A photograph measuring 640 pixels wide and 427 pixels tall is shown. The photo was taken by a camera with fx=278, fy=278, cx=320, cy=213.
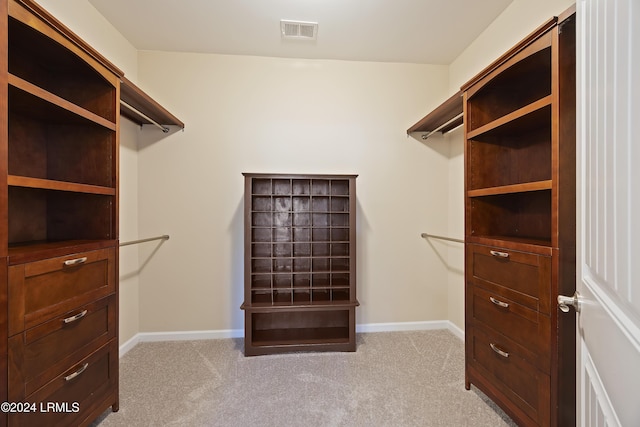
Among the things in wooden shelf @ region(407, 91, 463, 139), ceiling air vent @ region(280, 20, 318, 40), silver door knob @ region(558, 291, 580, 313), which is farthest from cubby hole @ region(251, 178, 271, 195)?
silver door knob @ region(558, 291, 580, 313)

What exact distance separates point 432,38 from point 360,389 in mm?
2808

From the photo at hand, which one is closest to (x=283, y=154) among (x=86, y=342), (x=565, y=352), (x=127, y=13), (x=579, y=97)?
(x=127, y=13)

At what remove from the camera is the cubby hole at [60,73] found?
133 cm

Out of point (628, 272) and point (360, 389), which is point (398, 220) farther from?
point (628, 272)

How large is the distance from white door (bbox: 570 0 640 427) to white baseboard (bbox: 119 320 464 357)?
1972mm

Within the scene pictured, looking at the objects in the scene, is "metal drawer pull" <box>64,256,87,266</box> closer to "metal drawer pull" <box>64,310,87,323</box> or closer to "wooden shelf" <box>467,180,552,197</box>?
"metal drawer pull" <box>64,310,87,323</box>

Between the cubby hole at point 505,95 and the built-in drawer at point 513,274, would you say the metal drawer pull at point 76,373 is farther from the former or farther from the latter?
the cubby hole at point 505,95

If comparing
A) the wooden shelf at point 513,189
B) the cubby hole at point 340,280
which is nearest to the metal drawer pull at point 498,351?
the wooden shelf at point 513,189

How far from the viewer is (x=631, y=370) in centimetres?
52

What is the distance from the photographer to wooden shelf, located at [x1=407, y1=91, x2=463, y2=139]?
2077 millimetres

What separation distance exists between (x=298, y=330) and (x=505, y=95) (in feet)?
7.98

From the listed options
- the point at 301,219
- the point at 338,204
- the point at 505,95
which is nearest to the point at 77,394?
the point at 301,219

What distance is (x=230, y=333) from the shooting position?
8.65 ft

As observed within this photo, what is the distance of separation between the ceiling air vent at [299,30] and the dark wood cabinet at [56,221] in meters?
1.30
